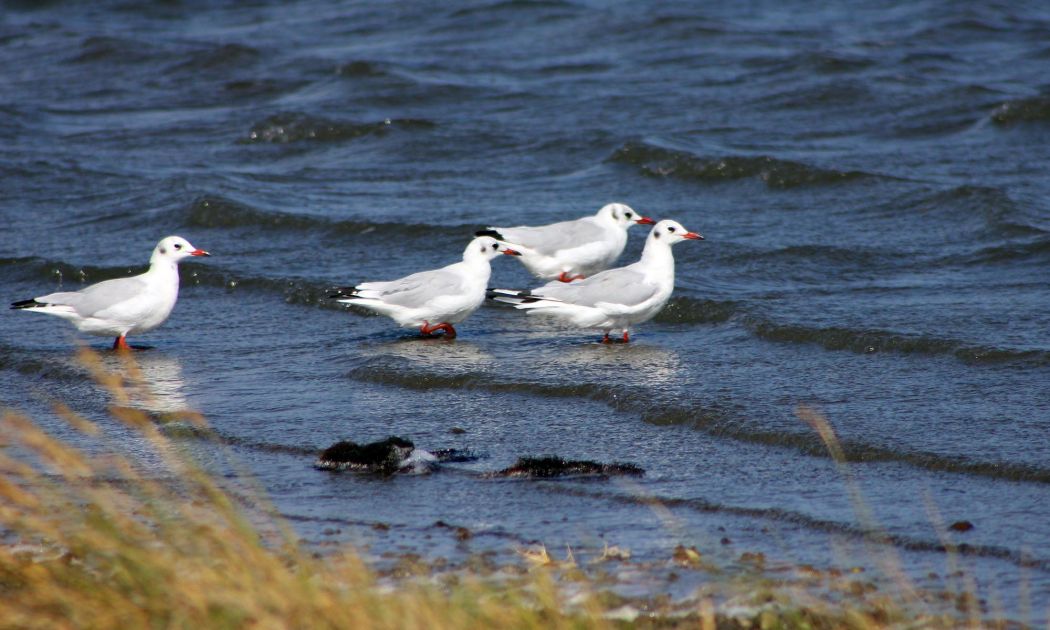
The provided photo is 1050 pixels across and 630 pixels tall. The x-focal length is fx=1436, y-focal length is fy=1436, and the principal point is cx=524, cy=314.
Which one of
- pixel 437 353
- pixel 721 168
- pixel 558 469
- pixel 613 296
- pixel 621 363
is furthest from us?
pixel 721 168

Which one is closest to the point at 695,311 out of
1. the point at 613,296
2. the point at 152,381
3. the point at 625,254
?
the point at 613,296

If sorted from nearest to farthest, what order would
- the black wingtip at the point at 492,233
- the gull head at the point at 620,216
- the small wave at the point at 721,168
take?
1. the black wingtip at the point at 492,233
2. the gull head at the point at 620,216
3. the small wave at the point at 721,168

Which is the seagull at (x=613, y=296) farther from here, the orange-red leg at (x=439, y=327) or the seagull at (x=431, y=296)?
the orange-red leg at (x=439, y=327)

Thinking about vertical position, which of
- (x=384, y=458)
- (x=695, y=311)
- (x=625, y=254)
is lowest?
(x=625, y=254)

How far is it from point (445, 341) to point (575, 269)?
7.35ft

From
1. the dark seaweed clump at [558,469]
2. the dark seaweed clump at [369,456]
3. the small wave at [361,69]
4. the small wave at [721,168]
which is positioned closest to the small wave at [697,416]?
the dark seaweed clump at [558,469]

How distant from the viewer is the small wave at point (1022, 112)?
15.7m

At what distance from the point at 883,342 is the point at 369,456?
3.58 m

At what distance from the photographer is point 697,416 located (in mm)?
7211

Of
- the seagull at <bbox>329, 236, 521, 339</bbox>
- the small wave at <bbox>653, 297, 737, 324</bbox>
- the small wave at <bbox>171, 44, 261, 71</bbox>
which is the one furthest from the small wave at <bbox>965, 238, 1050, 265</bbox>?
the small wave at <bbox>171, 44, 261, 71</bbox>

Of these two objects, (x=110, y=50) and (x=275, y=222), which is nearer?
(x=275, y=222)

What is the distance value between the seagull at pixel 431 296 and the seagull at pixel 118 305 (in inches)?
45.8

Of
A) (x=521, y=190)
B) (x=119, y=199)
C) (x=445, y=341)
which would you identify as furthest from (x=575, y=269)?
(x=119, y=199)

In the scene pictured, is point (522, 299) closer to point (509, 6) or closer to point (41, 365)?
point (41, 365)
